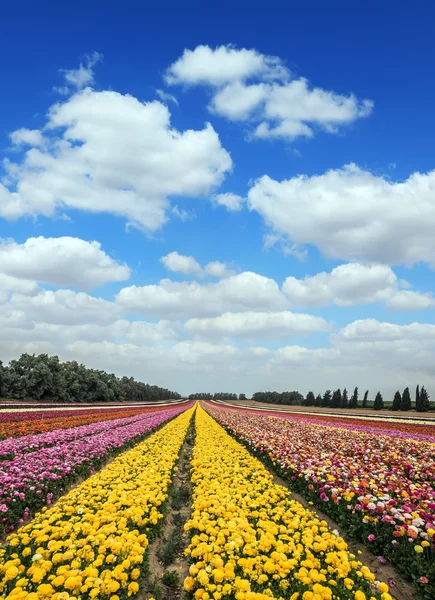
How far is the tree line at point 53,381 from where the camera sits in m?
50.7

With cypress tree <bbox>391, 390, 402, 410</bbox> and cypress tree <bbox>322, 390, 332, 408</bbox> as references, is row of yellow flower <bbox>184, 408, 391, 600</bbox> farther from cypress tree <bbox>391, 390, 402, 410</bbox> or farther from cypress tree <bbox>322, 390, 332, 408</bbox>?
cypress tree <bbox>322, 390, 332, 408</bbox>

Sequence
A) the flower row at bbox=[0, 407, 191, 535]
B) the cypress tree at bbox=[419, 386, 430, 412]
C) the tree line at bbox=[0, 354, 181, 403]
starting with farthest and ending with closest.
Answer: the cypress tree at bbox=[419, 386, 430, 412] → the tree line at bbox=[0, 354, 181, 403] → the flower row at bbox=[0, 407, 191, 535]

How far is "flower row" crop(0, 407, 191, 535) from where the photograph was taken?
761 centimetres

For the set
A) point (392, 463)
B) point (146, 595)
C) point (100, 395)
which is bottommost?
point (100, 395)

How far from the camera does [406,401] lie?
64688 millimetres

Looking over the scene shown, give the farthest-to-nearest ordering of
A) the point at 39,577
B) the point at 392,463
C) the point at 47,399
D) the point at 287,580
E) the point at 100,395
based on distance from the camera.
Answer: the point at 100,395 → the point at 47,399 → the point at 392,463 → the point at 287,580 → the point at 39,577

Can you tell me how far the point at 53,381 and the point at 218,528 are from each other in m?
57.9

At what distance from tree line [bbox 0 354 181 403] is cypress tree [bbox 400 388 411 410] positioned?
55.0 metres

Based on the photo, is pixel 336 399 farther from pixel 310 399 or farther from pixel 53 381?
pixel 53 381

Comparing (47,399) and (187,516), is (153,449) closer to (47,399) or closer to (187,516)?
(187,516)

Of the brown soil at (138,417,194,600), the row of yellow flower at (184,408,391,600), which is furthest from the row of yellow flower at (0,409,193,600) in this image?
the row of yellow flower at (184,408,391,600)

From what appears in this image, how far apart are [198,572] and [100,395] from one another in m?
71.6

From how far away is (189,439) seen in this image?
69.9 ft

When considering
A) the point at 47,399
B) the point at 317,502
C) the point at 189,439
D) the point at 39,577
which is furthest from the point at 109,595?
the point at 47,399
